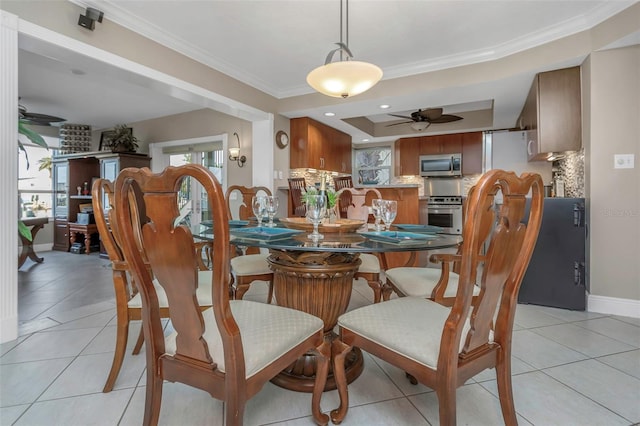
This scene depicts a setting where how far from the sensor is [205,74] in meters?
3.44

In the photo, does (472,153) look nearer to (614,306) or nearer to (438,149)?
(438,149)

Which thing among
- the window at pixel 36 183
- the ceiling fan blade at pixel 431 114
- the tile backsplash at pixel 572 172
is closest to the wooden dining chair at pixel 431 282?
the tile backsplash at pixel 572 172

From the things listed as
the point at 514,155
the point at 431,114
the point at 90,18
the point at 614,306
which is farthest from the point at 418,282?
the point at 431,114

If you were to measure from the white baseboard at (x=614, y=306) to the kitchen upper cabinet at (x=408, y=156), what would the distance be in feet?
13.6

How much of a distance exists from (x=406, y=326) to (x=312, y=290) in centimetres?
59

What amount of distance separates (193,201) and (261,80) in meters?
2.70

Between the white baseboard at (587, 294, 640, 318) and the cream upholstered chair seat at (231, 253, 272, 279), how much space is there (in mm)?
2742

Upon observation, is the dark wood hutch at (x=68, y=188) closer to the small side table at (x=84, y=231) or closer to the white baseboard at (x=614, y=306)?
the small side table at (x=84, y=231)

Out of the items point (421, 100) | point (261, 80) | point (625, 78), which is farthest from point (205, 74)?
point (625, 78)

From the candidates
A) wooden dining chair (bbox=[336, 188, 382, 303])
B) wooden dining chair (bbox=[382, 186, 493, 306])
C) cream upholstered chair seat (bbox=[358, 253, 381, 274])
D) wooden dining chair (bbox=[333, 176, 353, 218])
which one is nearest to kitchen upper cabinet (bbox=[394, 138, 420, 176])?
wooden dining chair (bbox=[333, 176, 353, 218])

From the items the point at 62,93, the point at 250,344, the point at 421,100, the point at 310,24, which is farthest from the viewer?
the point at 62,93

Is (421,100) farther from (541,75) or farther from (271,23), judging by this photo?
(271,23)

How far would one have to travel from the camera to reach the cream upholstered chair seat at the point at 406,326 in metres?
1.04

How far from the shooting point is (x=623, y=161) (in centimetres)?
257
